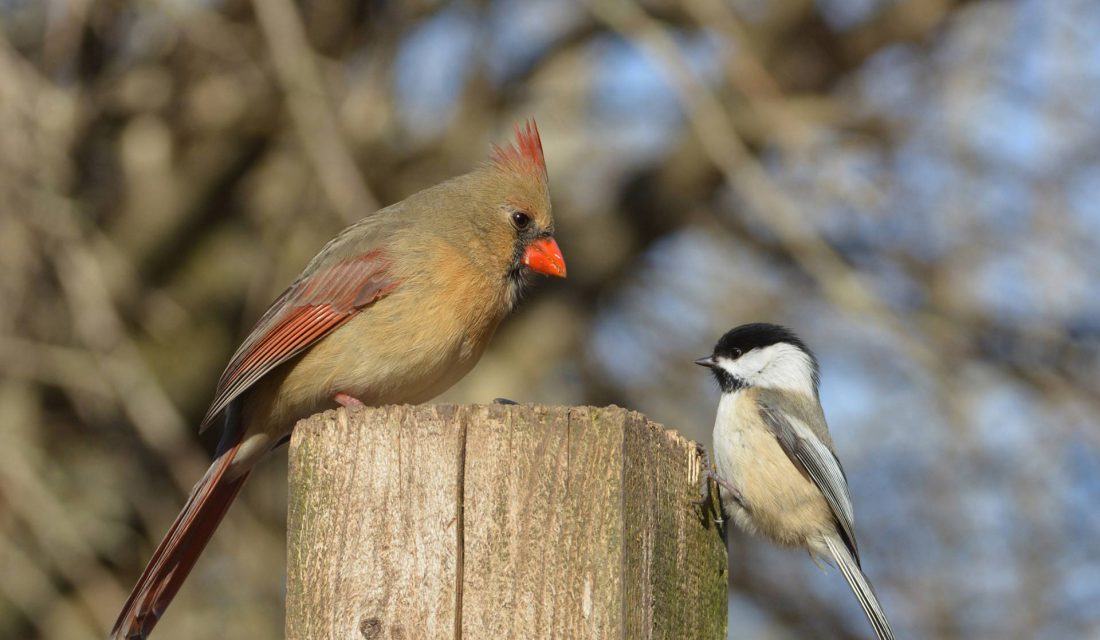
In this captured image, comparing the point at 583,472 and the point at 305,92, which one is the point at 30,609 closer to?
the point at 305,92

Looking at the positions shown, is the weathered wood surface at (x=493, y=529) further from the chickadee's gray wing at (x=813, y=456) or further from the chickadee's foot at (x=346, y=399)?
the chickadee's gray wing at (x=813, y=456)

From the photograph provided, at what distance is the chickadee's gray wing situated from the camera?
4469mm

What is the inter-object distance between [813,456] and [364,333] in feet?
4.91

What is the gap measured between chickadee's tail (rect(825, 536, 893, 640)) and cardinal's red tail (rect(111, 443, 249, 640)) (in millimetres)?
1903

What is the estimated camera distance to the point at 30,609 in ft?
21.6

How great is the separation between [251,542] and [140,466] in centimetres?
75

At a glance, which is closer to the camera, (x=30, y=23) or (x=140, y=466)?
(x=30, y=23)

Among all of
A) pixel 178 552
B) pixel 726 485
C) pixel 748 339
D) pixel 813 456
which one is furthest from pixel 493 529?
pixel 748 339

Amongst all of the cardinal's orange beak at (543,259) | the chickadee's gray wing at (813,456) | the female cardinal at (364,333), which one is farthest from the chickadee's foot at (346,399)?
the chickadee's gray wing at (813,456)

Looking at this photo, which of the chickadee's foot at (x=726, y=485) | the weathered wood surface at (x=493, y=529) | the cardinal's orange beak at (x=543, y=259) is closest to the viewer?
the weathered wood surface at (x=493, y=529)

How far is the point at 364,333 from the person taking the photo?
166 inches

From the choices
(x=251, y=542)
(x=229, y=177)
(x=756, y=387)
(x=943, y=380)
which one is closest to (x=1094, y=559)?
(x=943, y=380)

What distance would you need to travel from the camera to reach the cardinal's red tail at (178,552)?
3.57 m

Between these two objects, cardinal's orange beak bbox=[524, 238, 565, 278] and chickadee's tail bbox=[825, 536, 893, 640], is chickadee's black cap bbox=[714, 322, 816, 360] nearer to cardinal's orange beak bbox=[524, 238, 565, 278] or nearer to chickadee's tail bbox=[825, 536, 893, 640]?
cardinal's orange beak bbox=[524, 238, 565, 278]
